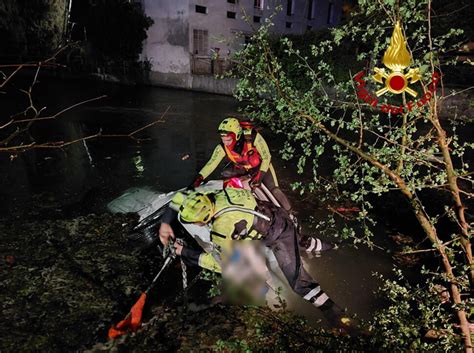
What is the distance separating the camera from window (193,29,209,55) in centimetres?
2406

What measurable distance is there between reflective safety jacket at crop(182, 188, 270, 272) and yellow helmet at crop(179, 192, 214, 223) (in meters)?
0.14

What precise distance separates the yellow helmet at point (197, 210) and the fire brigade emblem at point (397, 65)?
2.02m

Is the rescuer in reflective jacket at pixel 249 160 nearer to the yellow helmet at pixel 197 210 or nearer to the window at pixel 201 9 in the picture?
A: the yellow helmet at pixel 197 210

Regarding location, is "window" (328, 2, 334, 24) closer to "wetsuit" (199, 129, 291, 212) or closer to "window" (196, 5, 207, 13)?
"window" (196, 5, 207, 13)

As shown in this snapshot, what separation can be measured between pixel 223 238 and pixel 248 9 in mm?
27095

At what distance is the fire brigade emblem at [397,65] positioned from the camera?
2.21 metres

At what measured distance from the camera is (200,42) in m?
24.4

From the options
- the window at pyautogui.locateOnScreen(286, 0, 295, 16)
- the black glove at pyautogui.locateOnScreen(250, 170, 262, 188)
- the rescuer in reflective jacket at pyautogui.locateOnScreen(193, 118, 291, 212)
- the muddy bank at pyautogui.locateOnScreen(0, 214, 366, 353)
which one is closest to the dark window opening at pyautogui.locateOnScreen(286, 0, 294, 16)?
the window at pyautogui.locateOnScreen(286, 0, 295, 16)

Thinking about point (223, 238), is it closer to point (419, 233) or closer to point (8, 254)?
point (8, 254)

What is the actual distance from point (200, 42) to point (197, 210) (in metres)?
23.3

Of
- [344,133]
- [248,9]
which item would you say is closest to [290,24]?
[248,9]

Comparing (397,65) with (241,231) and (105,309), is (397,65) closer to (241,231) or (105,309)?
(241,231)

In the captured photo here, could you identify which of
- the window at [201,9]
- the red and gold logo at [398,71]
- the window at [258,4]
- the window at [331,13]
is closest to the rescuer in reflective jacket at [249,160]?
the red and gold logo at [398,71]

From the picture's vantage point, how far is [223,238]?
3.71 meters
